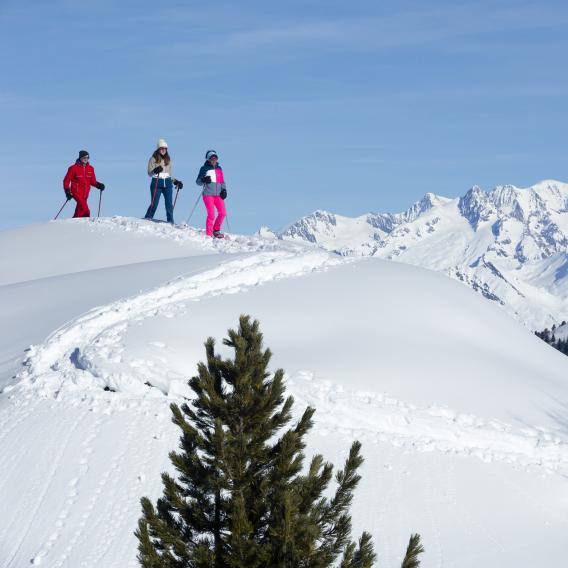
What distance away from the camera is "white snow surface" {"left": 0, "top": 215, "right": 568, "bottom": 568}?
1275 cm

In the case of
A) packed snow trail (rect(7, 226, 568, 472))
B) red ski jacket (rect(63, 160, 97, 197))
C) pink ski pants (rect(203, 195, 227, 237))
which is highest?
red ski jacket (rect(63, 160, 97, 197))

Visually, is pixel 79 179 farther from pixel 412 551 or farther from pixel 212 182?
pixel 412 551

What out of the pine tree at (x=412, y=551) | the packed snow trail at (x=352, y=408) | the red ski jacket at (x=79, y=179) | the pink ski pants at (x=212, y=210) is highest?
the red ski jacket at (x=79, y=179)

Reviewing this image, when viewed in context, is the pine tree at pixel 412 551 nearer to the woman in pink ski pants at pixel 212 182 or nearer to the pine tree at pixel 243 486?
the pine tree at pixel 243 486

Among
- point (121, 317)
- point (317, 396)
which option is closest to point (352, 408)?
point (317, 396)

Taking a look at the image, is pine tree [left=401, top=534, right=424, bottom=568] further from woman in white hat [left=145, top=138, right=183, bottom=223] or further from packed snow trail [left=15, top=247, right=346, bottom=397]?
woman in white hat [left=145, top=138, right=183, bottom=223]

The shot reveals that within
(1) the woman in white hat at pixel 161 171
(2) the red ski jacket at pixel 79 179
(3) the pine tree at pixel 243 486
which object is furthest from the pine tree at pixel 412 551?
(2) the red ski jacket at pixel 79 179

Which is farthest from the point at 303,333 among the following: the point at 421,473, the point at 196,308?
the point at 421,473

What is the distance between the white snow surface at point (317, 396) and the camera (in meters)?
12.8

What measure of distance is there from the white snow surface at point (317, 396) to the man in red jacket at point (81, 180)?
15.4 ft

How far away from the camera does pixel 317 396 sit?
15680mm

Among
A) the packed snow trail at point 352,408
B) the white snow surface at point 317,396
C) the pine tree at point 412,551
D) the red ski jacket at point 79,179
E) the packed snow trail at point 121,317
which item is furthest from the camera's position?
the red ski jacket at point 79,179

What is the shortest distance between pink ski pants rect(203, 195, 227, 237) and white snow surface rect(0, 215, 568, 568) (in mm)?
2147

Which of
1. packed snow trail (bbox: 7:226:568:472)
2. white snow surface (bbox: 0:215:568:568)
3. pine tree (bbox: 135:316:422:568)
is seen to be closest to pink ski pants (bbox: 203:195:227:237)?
white snow surface (bbox: 0:215:568:568)
